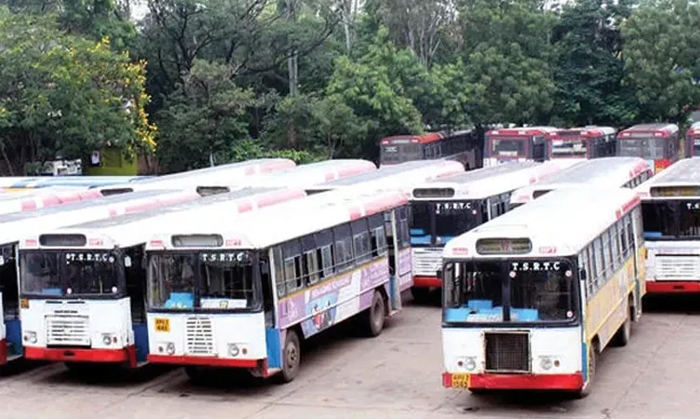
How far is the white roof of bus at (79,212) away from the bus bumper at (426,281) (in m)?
4.37

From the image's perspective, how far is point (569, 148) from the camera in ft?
124

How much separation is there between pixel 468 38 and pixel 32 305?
35.7 m

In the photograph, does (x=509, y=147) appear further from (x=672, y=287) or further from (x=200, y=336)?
(x=200, y=336)

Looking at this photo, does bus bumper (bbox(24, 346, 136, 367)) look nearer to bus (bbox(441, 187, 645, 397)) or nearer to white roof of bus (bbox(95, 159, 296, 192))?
bus (bbox(441, 187, 645, 397))

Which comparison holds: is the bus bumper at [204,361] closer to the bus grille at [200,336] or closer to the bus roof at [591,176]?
the bus grille at [200,336]

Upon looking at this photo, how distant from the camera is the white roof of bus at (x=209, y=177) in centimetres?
2359

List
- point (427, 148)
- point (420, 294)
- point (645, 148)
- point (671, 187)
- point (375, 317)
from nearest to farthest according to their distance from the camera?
point (375, 317) → point (671, 187) → point (420, 294) → point (645, 148) → point (427, 148)

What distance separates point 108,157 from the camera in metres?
42.8

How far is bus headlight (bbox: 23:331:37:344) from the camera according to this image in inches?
586

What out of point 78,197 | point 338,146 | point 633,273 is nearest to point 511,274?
point 633,273

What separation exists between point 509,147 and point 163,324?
85.8 feet

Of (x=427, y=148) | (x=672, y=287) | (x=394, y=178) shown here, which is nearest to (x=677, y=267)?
(x=672, y=287)

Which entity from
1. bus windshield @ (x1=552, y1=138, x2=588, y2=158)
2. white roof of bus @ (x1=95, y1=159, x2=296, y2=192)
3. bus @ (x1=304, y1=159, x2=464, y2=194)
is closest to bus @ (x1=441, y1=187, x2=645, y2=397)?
bus @ (x1=304, y1=159, x2=464, y2=194)

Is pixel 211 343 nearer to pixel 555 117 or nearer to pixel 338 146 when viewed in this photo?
pixel 338 146
